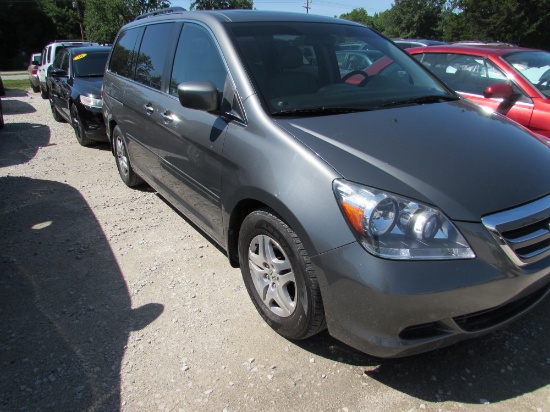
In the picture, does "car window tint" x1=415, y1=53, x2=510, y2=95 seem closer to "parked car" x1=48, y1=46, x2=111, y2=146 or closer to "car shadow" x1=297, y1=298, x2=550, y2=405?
"car shadow" x1=297, y1=298, x2=550, y2=405

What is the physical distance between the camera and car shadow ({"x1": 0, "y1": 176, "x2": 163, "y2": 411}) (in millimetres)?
2316

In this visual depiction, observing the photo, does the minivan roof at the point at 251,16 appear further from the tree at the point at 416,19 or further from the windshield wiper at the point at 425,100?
the tree at the point at 416,19

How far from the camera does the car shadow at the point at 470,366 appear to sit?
2.24 meters

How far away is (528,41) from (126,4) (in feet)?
127

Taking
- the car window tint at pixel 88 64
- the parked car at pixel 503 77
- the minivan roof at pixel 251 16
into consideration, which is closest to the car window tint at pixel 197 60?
the minivan roof at pixel 251 16

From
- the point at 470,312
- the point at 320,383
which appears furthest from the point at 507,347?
the point at 320,383

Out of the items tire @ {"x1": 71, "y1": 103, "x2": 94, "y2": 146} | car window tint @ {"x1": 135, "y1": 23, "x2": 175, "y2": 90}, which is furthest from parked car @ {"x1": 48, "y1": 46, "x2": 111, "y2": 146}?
car window tint @ {"x1": 135, "y1": 23, "x2": 175, "y2": 90}

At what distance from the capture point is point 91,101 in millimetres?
7230

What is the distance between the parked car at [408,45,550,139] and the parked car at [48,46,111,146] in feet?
17.4

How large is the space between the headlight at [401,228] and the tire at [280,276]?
1.20 feet

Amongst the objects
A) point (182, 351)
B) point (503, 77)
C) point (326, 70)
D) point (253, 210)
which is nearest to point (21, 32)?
point (503, 77)

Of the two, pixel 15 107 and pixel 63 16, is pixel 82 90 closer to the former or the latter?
pixel 15 107

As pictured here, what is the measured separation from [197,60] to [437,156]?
1.91 m

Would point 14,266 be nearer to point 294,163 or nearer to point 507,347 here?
point 294,163
